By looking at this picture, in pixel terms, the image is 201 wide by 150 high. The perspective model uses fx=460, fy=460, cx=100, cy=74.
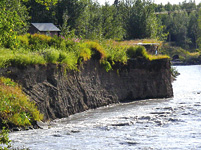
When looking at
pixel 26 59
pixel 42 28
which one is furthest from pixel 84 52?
pixel 42 28

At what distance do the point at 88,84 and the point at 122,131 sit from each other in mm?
9397

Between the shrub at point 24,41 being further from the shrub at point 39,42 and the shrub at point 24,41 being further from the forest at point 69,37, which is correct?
the shrub at point 39,42

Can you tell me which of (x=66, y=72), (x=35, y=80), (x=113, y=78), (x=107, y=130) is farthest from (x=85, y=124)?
(x=113, y=78)

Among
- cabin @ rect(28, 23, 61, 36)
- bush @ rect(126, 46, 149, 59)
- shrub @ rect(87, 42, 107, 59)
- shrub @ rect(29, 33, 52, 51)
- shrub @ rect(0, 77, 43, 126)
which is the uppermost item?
cabin @ rect(28, 23, 61, 36)

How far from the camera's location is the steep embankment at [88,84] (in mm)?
23422

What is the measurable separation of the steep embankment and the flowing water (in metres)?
0.95

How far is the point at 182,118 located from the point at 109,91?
867cm

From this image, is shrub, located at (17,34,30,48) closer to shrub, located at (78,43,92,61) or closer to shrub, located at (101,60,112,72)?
shrub, located at (78,43,92,61)

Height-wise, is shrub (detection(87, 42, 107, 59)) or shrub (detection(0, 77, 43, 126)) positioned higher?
shrub (detection(87, 42, 107, 59))

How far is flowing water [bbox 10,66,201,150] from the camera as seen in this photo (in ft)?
56.3

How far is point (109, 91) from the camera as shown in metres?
31.4

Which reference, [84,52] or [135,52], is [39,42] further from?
[135,52]

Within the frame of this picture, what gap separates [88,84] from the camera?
2912 cm

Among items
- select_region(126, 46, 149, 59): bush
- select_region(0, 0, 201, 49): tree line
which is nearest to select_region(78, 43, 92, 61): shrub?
select_region(126, 46, 149, 59): bush
